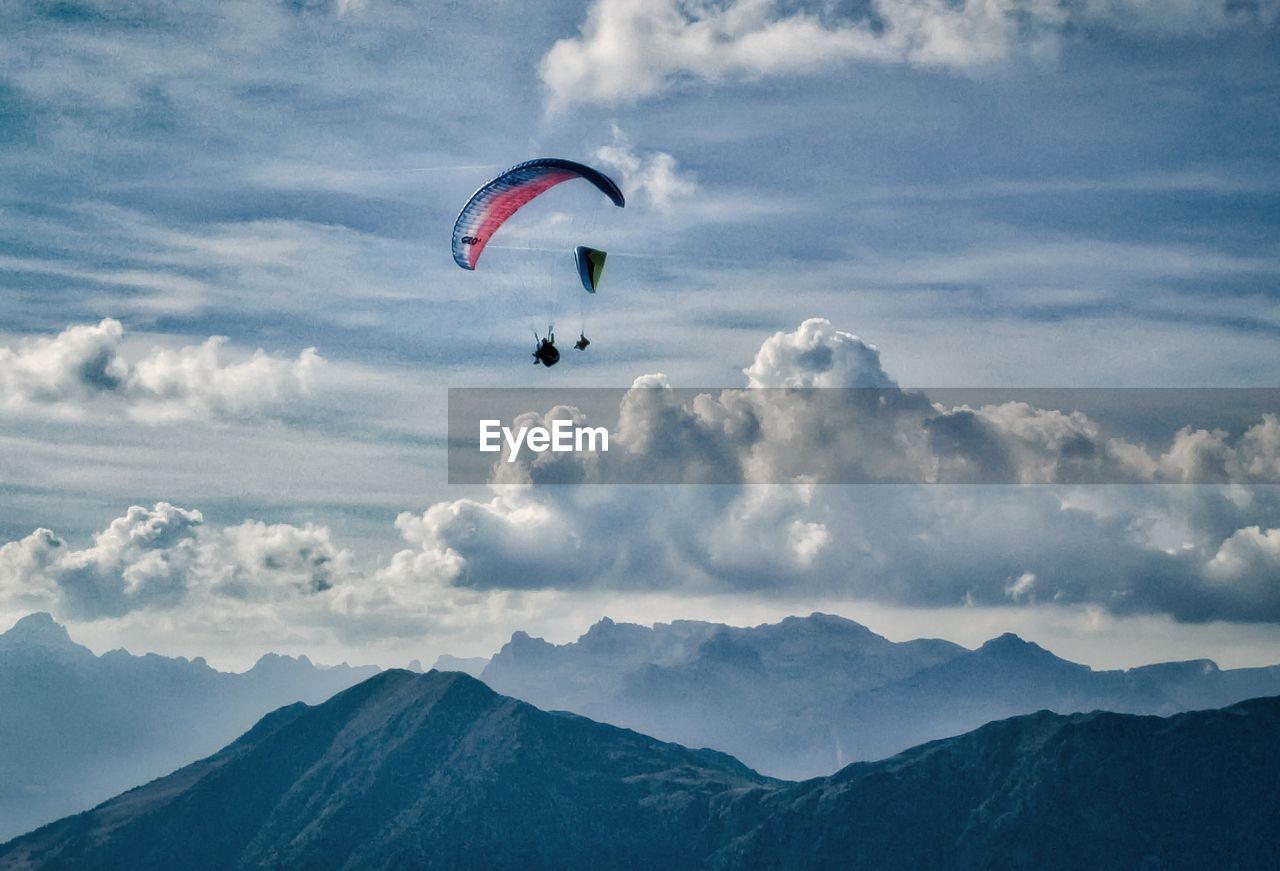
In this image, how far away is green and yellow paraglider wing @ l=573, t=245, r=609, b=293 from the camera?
130 m

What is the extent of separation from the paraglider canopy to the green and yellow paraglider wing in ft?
25.4

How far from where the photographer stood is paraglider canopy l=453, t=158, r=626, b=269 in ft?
404

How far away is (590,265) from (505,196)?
443 inches

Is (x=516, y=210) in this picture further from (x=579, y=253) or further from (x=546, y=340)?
(x=546, y=340)

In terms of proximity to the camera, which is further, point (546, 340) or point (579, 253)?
point (579, 253)

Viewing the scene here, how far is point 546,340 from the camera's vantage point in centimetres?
12069

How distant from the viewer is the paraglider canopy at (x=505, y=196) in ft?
404

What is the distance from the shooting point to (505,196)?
12862 centimetres

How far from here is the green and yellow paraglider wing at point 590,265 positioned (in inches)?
5113

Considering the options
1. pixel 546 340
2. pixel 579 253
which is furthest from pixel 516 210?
pixel 546 340

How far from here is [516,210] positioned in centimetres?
13350

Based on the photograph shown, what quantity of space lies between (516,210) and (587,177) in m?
11.9

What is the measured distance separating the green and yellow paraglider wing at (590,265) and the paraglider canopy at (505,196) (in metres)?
7.74

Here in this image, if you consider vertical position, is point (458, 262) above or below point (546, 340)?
above
